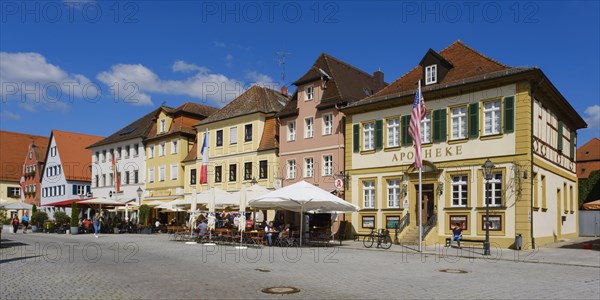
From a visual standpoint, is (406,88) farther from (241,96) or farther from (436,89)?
(241,96)

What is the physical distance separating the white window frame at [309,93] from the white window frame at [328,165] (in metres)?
4.10

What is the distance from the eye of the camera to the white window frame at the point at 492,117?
27.3 m

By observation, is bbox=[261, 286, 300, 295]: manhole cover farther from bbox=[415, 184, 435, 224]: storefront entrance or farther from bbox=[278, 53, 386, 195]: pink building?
bbox=[278, 53, 386, 195]: pink building

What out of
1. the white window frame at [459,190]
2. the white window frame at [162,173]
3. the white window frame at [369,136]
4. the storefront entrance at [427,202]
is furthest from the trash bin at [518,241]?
the white window frame at [162,173]

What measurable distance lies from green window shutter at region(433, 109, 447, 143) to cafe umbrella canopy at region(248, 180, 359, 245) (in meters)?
6.59

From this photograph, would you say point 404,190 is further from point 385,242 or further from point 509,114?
point 509,114

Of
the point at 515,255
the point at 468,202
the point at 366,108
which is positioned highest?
the point at 366,108

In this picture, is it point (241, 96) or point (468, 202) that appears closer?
point (468, 202)

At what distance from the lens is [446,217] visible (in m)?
28.8

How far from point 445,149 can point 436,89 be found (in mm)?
3115

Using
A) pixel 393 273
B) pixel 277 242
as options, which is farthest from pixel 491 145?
pixel 393 273

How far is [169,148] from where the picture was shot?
5009 cm

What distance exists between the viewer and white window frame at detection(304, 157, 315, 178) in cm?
3670

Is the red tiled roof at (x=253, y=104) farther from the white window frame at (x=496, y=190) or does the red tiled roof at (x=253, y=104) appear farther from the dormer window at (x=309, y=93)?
the white window frame at (x=496, y=190)
